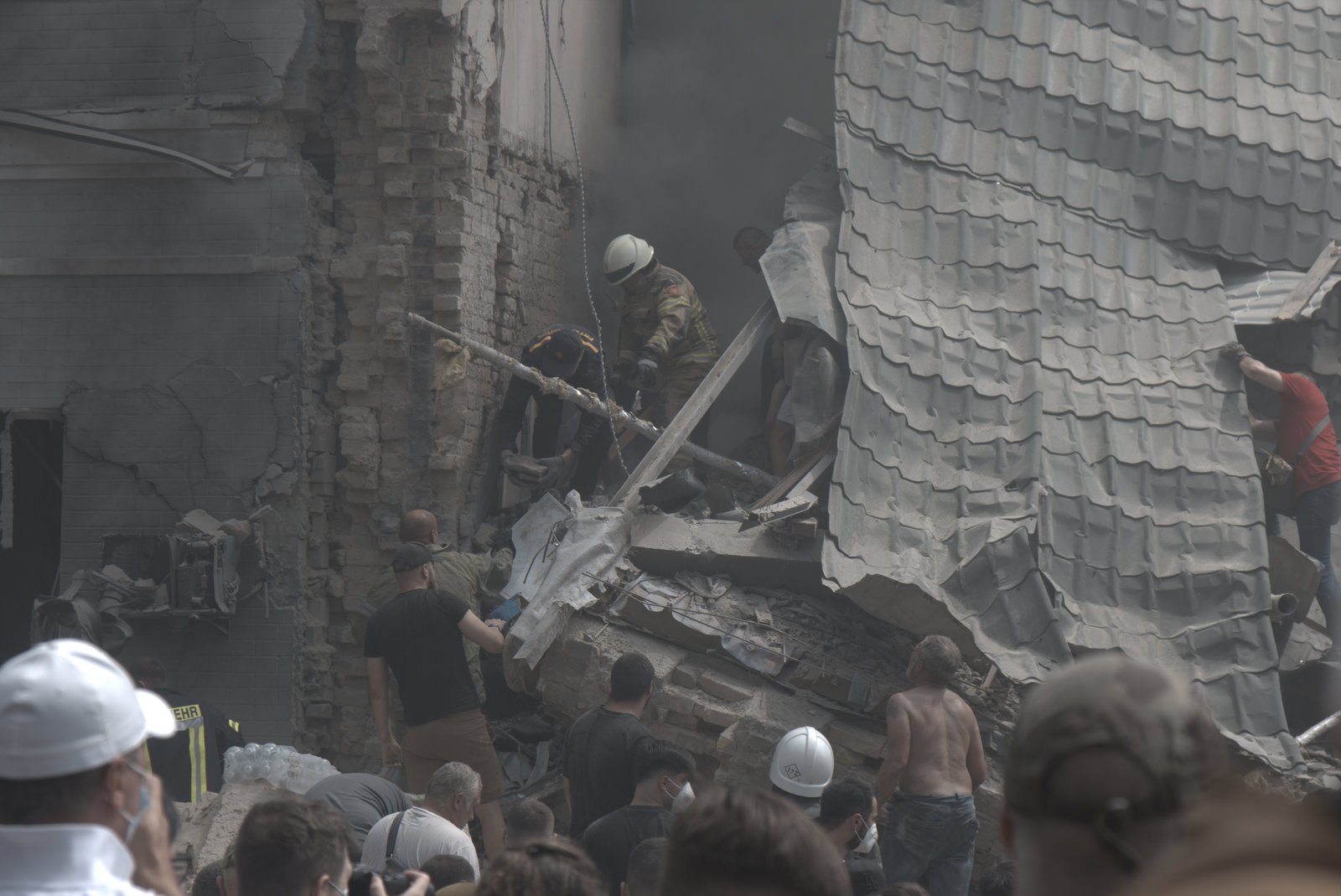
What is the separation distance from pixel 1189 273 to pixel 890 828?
16.5 ft

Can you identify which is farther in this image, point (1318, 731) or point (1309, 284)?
point (1309, 284)

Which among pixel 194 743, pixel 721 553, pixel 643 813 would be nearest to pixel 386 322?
pixel 721 553

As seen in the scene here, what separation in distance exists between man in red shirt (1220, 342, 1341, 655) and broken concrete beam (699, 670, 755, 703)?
362 centimetres

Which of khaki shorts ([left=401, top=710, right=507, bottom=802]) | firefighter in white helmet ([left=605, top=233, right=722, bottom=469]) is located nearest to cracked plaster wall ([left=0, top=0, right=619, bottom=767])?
khaki shorts ([left=401, top=710, right=507, bottom=802])

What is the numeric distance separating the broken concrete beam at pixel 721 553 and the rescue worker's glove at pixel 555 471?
1194 millimetres

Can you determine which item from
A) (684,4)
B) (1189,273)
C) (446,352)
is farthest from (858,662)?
(684,4)

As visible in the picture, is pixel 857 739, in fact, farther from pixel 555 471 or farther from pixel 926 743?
pixel 555 471

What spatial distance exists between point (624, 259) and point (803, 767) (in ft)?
16.7

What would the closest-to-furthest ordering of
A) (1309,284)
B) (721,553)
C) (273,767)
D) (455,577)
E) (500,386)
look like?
1. (273,767)
2. (455,577)
3. (721,553)
4. (1309,284)
5. (500,386)

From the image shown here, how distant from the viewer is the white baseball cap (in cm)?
180

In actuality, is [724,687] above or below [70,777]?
below

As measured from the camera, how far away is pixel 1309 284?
867 cm

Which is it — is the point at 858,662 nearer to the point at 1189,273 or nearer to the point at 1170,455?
the point at 1170,455

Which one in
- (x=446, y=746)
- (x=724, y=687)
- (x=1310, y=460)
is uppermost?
(x=1310, y=460)
